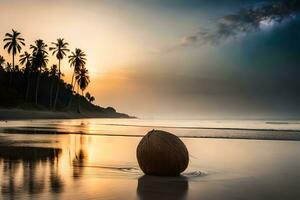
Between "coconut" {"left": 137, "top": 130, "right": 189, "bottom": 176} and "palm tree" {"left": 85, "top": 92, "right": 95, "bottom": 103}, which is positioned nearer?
"coconut" {"left": 137, "top": 130, "right": 189, "bottom": 176}

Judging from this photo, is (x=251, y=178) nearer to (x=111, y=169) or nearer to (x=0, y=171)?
(x=111, y=169)

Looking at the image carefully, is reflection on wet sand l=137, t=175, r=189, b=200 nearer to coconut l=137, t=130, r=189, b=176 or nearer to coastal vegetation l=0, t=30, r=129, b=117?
coconut l=137, t=130, r=189, b=176

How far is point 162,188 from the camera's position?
918cm

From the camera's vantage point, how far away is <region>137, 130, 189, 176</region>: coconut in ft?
35.4

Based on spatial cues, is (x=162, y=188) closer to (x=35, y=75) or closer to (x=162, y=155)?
(x=162, y=155)

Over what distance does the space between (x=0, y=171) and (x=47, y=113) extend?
8733 centimetres

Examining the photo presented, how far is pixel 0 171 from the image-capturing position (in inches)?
448

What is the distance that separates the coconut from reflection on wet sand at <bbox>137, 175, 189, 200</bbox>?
0.27 metres

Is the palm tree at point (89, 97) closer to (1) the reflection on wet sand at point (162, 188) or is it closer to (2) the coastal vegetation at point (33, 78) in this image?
(2) the coastal vegetation at point (33, 78)

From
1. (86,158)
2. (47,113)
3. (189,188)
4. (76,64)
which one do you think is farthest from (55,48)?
(189,188)

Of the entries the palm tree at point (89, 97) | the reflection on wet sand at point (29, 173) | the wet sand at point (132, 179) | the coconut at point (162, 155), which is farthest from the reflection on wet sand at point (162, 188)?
the palm tree at point (89, 97)

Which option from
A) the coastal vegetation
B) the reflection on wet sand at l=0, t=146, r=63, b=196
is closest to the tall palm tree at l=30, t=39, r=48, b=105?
the coastal vegetation

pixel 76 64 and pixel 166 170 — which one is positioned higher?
pixel 76 64

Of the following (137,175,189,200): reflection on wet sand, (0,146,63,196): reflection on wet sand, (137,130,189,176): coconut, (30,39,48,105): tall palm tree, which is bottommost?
(137,175,189,200): reflection on wet sand
